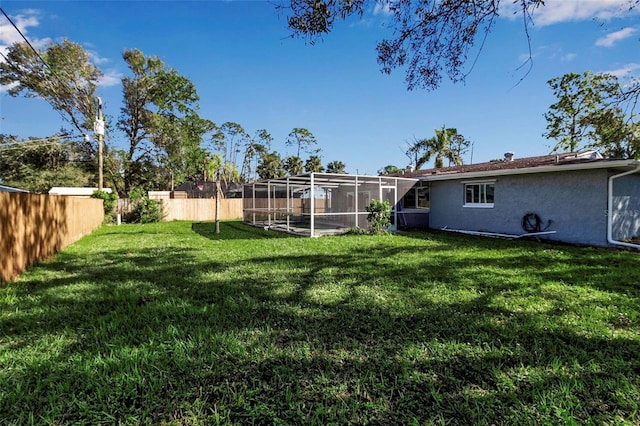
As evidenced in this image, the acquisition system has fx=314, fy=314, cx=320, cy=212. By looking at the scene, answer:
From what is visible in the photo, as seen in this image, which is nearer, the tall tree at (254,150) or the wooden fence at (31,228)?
the wooden fence at (31,228)

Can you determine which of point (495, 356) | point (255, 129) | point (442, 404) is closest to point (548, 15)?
point (495, 356)

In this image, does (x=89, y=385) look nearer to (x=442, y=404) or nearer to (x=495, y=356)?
(x=442, y=404)

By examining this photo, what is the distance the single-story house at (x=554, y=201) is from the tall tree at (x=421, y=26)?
7024 millimetres

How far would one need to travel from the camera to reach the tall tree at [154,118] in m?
23.4

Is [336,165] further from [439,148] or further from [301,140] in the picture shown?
[439,148]

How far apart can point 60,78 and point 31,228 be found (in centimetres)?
2025

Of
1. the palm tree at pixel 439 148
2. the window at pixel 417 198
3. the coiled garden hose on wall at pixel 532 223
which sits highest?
the palm tree at pixel 439 148

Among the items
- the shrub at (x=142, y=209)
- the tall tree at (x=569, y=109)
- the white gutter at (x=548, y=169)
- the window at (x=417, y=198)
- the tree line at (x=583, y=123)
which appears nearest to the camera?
the tree line at (x=583, y=123)

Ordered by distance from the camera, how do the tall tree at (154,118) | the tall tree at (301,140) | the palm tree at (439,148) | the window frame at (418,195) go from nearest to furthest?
the window frame at (418,195) < the tall tree at (154,118) < the palm tree at (439,148) < the tall tree at (301,140)

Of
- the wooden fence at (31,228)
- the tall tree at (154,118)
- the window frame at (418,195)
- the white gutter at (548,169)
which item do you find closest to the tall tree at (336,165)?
the tall tree at (154,118)

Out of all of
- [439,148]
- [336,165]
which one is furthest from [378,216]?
[336,165]

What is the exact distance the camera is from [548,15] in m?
4.07

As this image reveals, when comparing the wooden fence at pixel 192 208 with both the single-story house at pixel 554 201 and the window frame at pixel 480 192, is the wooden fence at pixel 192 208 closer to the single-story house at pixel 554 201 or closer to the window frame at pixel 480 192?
the single-story house at pixel 554 201

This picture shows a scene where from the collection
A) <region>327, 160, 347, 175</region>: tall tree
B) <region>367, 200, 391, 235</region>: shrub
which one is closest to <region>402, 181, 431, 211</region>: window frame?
<region>367, 200, 391, 235</region>: shrub
